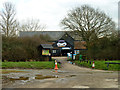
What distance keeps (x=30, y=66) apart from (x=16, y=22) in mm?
22295

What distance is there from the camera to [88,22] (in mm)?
37875

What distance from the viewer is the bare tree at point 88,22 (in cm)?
3678

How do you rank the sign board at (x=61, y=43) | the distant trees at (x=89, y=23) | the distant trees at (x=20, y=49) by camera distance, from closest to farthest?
the distant trees at (x=20, y=49) → the distant trees at (x=89, y=23) → the sign board at (x=61, y=43)

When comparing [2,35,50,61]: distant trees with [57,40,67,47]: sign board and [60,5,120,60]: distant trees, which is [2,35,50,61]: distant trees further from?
[57,40,67,47]: sign board

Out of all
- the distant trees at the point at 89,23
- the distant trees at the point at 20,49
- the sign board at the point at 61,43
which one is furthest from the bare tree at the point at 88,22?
the sign board at the point at 61,43

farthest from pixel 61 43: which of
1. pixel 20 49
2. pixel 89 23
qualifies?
pixel 20 49

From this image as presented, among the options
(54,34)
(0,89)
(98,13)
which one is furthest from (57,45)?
(0,89)

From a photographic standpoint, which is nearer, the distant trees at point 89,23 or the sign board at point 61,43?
the distant trees at point 89,23

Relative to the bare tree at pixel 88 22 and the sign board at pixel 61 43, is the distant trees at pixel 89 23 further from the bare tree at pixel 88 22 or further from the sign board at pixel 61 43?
the sign board at pixel 61 43

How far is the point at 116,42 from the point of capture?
2531 centimetres

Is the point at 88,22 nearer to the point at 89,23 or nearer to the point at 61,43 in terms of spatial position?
the point at 89,23

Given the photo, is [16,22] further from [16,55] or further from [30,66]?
[30,66]

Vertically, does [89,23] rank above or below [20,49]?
above

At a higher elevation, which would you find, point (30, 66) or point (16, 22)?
Result: point (16, 22)
